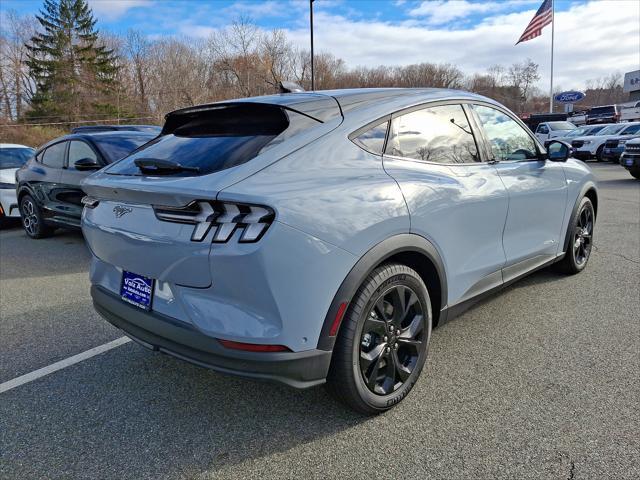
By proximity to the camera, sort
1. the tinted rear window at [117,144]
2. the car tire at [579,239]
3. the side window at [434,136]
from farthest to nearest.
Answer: the tinted rear window at [117,144], the car tire at [579,239], the side window at [434,136]

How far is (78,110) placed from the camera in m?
41.3

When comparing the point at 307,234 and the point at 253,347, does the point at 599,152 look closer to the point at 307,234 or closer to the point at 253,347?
the point at 307,234

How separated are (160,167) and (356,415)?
5.47ft

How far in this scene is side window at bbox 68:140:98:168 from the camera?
6183 millimetres

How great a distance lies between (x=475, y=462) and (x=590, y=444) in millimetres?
580

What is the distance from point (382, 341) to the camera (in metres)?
2.48

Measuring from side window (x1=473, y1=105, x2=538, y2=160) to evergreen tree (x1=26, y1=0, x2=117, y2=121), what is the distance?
4323 cm

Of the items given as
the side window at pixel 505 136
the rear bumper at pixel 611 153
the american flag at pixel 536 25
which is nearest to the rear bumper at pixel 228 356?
the side window at pixel 505 136

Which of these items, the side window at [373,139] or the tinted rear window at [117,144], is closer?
the side window at [373,139]

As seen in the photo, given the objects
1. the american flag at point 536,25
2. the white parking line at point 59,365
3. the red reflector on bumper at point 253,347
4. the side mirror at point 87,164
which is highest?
the american flag at point 536,25

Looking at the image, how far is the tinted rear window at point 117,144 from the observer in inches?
238

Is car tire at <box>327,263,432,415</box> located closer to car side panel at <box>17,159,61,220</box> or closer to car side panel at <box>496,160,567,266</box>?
car side panel at <box>496,160,567,266</box>

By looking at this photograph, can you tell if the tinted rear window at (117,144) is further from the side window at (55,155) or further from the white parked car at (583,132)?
the white parked car at (583,132)

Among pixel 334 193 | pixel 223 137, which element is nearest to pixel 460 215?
pixel 334 193
